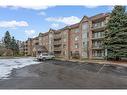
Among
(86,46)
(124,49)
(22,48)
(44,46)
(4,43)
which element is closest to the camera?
(124,49)

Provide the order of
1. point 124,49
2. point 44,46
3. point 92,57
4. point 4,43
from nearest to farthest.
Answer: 1. point 124,49
2. point 92,57
3. point 44,46
4. point 4,43

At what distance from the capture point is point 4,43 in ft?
269

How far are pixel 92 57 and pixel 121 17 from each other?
1498cm

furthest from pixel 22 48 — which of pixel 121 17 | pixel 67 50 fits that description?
pixel 121 17

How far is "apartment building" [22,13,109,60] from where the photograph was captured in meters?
46.5

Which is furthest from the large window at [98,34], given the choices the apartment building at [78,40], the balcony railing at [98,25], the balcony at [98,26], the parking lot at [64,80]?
the parking lot at [64,80]

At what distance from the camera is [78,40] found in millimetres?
56438

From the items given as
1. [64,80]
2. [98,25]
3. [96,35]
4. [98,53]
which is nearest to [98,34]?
[96,35]

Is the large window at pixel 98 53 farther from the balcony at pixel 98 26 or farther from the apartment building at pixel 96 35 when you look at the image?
the balcony at pixel 98 26

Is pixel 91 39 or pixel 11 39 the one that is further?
pixel 11 39

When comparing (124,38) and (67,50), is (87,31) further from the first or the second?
(124,38)

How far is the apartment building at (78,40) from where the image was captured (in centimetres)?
4650

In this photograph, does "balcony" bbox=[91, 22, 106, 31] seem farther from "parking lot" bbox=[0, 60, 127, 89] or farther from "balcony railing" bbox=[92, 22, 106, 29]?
"parking lot" bbox=[0, 60, 127, 89]

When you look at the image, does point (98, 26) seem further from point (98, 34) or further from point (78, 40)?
point (78, 40)
